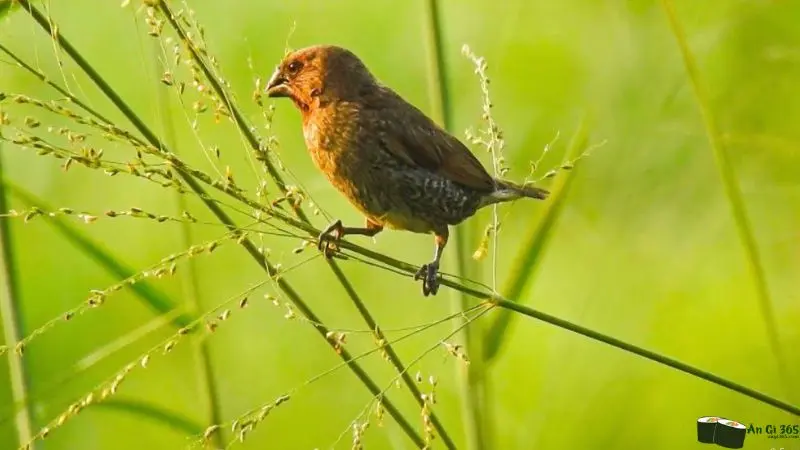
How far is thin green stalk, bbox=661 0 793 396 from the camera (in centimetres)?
124

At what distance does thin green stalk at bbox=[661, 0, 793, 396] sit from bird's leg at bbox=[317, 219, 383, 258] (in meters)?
0.45

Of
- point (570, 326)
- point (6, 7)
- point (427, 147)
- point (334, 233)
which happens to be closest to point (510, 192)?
point (427, 147)

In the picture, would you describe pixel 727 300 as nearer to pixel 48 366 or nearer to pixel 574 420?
pixel 574 420

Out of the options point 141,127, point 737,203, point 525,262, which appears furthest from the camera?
point 737,203

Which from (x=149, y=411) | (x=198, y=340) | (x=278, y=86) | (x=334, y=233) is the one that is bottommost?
(x=149, y=411)

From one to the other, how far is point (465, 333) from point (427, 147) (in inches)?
9.4

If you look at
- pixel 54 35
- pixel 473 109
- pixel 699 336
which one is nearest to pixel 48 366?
pixel 473 109

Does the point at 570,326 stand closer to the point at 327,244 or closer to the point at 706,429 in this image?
the point at 327,244

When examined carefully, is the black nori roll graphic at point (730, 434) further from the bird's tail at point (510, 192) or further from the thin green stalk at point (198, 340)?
the thin green stalk at point (198, 340)

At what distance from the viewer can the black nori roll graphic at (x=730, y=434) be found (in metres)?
1.29

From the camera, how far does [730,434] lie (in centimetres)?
131

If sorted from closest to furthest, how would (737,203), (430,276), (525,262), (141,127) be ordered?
(141,127)
(525,262)
(430,276)
(737,203)

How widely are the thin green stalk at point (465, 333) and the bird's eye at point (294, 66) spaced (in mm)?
164

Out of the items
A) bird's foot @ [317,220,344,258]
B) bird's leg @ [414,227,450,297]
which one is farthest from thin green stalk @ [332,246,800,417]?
bird's leg @ [414,227,450,297]
